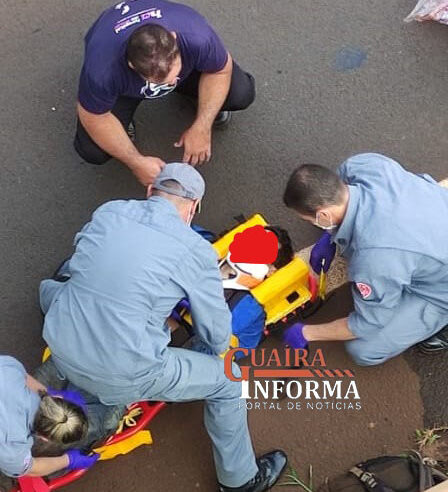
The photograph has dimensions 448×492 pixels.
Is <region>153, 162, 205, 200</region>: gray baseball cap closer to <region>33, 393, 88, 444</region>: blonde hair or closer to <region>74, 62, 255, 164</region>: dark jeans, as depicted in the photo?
<region>74, 62, 255, 164</region>: dark jeans

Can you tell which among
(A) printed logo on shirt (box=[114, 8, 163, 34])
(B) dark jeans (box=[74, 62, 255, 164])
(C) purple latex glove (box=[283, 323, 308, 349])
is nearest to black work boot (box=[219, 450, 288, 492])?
(C) purple latex glove (box=[283, 323, 308, 349])

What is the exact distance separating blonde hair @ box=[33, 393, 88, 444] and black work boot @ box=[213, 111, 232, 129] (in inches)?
69.4

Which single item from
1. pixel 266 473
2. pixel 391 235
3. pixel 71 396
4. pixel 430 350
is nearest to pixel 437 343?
pixel 430 350

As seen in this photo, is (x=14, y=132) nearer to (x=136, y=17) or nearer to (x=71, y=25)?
(x=71, y=25)

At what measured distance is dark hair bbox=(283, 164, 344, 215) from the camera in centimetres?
260

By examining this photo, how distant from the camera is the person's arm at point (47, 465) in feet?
8.64

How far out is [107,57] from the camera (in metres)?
2.87

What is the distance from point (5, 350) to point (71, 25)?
6.25 ft

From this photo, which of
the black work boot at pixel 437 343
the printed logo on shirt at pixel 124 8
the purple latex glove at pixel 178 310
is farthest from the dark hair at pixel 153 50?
the black work boot at pixel 437 343

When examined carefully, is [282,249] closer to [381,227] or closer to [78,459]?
[381,227]

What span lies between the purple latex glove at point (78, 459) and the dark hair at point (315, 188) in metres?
1.41

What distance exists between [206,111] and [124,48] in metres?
0.56

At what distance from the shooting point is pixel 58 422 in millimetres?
2512

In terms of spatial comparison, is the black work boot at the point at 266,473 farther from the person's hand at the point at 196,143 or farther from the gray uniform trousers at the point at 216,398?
the person's hand at the point at 196,143
